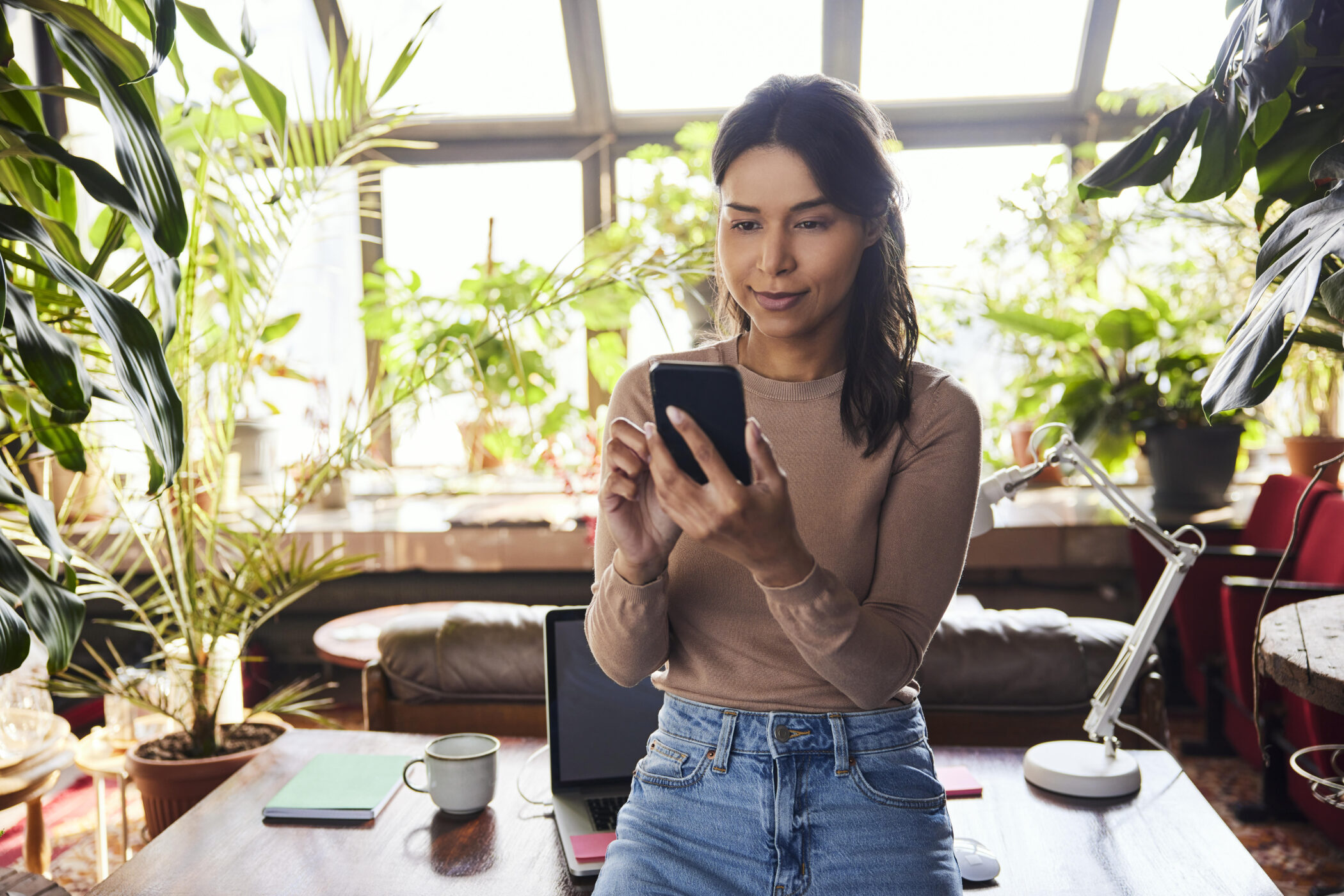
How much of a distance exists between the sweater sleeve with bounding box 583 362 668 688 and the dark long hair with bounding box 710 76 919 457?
22 cm

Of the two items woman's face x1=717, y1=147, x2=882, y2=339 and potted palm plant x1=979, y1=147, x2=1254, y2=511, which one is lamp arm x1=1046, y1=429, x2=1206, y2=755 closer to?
woman's face x1=717, y1=147, x2=882, y2=339

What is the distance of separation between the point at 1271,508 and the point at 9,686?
3180mm

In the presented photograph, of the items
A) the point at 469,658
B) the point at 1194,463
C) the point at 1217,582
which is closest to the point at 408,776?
the point at 469,658

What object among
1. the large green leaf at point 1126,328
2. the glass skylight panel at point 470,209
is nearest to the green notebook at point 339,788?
the large green leaf at point 1126,328

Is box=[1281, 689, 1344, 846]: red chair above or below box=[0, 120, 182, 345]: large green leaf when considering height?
below

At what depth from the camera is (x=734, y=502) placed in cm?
81

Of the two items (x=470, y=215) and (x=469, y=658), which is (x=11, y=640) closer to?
(x=469, y=658)

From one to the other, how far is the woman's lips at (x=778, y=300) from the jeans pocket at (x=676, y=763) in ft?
1.40

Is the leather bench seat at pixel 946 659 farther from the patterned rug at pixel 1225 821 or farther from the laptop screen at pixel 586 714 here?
the patterned rug at pixel 1225 821

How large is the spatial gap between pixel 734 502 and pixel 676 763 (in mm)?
333

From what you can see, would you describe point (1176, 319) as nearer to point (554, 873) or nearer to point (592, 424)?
point (592, 424)

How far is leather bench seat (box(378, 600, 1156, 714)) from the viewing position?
5.74ft

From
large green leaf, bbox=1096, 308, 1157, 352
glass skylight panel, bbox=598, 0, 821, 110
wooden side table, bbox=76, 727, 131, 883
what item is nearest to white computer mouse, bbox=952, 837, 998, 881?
wooden side table, bbox=76, 727, 131, 883

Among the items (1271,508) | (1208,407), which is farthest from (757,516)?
(1271,508)
